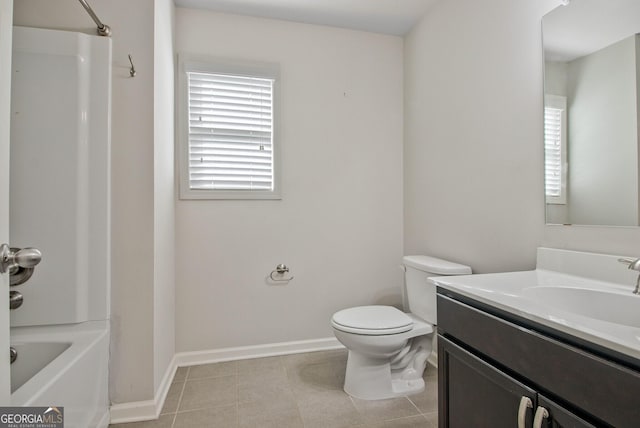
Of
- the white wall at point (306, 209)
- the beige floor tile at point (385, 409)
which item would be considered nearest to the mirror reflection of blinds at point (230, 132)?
the white wall at point (306, 209)

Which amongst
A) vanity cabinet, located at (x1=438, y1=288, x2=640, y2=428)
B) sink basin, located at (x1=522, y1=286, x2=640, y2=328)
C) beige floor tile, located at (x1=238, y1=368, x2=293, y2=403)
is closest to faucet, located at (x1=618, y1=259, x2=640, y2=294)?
sink basin, located at (x1=522, y1=286, x2=640, y2=328)

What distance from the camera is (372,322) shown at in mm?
1782

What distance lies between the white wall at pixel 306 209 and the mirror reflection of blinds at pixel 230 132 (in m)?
0.13

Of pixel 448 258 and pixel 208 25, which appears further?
pixel 208 25

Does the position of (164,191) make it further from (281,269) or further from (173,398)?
(173,398)

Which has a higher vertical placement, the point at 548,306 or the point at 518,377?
the point at 548,306

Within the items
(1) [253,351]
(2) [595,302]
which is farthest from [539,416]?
(1) [253,351]

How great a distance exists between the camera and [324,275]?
8.06 ft

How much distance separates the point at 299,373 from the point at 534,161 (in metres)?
1.88

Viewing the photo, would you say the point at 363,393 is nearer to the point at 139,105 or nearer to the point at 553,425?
the point at 553,425

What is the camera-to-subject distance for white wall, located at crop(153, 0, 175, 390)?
167cm

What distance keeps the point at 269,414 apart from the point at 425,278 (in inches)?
47.1

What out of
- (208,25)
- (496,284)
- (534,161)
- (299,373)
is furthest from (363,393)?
(208,25)

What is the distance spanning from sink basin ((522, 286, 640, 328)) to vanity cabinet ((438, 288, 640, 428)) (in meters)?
0.18
